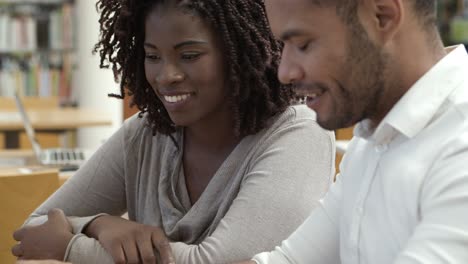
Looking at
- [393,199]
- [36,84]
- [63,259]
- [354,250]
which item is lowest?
[36,84]

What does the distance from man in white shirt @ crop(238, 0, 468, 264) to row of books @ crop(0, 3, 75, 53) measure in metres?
5.72

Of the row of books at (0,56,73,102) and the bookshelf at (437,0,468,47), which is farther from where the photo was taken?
the bookshelf at (437,0,468,47)

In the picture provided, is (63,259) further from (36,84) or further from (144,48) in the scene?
(36,84)

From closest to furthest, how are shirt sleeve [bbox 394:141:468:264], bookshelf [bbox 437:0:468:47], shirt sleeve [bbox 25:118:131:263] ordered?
shirt sleeve [bbox 394:141:468:264]
shirt sleeve [bbox 25:118:131:263]
bookshelf [bbox 437:0:468:47]

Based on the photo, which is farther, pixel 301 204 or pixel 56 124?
pixel 56 124

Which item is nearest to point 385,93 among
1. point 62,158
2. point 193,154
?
point 193,154

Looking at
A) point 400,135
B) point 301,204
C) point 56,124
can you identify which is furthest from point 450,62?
point 56,124

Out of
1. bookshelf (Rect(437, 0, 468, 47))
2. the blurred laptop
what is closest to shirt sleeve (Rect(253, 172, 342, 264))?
the blurred laptop

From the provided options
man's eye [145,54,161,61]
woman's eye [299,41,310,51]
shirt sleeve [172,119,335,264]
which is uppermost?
woman's eye [299,41,310,51]

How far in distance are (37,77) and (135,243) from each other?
5290 millimetres

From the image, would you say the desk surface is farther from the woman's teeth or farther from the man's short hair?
the man's short hair

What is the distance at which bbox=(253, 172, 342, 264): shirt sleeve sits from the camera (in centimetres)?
129

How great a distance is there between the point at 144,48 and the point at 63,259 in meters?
0.47

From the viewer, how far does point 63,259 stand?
1.63m
